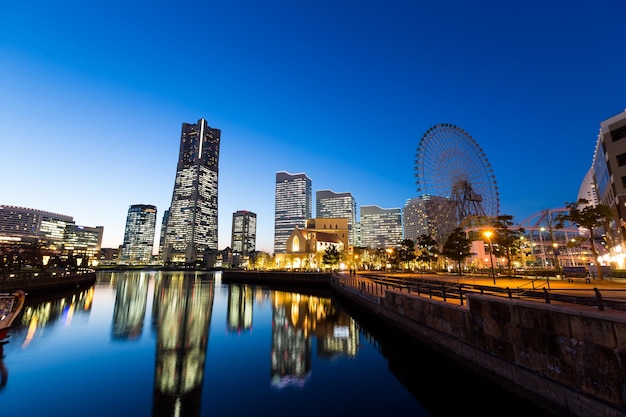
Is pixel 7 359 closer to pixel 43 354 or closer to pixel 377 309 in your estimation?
pixel 43 354

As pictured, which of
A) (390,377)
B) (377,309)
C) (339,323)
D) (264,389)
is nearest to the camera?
(264,389)

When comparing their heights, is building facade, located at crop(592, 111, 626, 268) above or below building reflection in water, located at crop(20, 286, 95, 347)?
above

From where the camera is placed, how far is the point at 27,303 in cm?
4441

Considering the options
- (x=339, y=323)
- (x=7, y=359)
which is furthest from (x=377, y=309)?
(x=7, y=359)

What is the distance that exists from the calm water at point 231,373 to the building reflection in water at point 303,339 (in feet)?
0.40

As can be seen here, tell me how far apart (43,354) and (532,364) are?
3122 cm

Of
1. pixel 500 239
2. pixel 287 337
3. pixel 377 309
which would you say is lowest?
Answer: pixel 287 337

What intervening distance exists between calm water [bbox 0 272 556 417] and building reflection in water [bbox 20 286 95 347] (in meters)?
0.31

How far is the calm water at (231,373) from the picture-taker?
13.9 metres

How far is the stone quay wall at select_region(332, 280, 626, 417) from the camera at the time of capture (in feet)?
29.5

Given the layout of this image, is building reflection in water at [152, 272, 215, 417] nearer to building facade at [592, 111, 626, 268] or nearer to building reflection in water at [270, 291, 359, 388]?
building reflection in water at [270, 291, 359, 388]

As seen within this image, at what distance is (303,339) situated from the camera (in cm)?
2733

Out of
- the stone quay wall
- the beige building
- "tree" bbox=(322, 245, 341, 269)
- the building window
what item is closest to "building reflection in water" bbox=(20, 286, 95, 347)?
the stone quay wall

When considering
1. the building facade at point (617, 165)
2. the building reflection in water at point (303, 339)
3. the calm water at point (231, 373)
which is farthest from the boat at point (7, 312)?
the building facade at point (617, 165)
